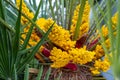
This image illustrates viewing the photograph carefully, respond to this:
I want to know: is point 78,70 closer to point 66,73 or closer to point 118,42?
point 66,73

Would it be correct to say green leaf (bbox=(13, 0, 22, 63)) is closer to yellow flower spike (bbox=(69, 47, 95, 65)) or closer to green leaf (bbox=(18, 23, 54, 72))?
green leaf (bbox=(18, 23, 54, 72))

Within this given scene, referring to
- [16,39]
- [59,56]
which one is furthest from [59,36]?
[16,39]

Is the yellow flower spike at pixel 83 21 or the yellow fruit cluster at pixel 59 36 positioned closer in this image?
the yellow fruit cluster at pixel 59 36

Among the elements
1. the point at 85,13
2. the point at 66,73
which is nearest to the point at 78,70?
the point at 66,73

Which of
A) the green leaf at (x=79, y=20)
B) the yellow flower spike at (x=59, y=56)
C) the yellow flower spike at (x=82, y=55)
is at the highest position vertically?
the green leaf at (x=79, y=20)

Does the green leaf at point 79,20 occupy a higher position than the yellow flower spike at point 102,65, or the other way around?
the green leaf at point 79,20

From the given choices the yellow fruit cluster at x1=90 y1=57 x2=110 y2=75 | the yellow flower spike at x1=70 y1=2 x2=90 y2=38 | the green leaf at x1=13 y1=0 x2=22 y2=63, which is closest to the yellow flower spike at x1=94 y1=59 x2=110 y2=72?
the yellow fruit cluster at x1=90 y1=57 x2=110 y2=75

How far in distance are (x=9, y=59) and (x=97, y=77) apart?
29cm

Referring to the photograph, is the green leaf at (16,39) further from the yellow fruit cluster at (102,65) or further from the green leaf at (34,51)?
the yellow fruit cluster at (102,65)

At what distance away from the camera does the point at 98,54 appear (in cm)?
70

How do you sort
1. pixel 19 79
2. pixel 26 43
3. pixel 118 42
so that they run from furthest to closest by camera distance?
1. pixel 19 79
2. pixel 26 43
3. pixel 118 42

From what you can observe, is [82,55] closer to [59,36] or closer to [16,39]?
[59,36]

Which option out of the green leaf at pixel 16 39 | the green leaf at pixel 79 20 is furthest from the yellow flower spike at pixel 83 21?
the green leaf at pixel 16 39

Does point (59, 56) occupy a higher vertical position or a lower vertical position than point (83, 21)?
lower
